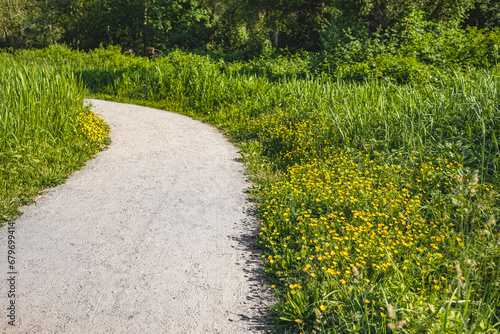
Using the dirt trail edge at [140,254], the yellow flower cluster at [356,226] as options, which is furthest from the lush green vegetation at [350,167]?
the dirt trail edge at [140,254]

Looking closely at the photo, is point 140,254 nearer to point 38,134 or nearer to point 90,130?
point 38,134

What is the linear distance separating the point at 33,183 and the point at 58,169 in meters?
0.54

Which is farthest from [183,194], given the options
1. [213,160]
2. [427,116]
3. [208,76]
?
[208,76]

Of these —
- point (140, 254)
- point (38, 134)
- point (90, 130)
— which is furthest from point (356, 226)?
point (90, 130)

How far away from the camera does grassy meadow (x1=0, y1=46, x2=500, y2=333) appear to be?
281 centimetres

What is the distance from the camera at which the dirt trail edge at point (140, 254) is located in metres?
2.95

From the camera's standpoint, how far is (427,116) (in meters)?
5.83

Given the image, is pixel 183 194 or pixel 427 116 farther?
pixel 427 116

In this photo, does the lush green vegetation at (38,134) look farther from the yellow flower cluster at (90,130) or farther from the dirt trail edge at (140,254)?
the dirt trail edge at (140,254)

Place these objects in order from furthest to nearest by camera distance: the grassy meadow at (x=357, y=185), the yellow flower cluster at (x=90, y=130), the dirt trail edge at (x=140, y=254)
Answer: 1. the yellow flower cluster at (x=90, y=130)
2. the dirt trail edge at (x=140, y=254)
3. the grassy meadow at (x=357, y=185)

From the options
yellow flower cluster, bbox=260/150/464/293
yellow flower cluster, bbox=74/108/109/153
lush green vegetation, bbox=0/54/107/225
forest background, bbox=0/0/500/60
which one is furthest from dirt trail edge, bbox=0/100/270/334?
forest background, bbox=0/0/500/60

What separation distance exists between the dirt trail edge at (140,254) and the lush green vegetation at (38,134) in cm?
23

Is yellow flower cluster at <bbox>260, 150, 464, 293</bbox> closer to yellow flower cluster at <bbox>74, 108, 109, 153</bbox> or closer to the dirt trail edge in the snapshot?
the dirt trail edge

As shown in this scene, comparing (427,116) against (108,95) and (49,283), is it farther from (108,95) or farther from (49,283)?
(108,95)
